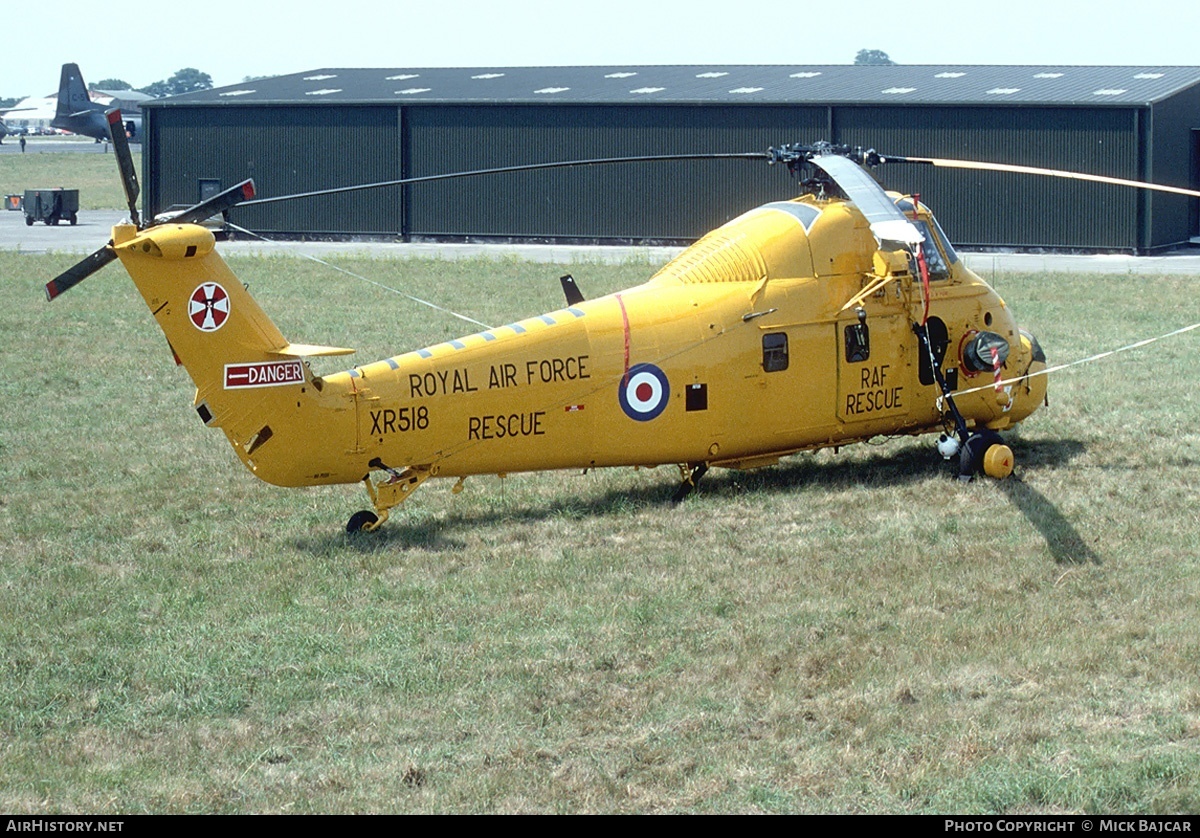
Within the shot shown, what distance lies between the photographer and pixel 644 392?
42.0ft

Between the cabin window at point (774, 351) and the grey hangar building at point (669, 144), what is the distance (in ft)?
91.2

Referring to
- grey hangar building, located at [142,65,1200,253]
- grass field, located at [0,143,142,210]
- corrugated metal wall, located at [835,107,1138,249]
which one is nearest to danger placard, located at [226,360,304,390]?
grey hangar building, located at [142,65,1200,253]

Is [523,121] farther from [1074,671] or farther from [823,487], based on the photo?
[1074,671]

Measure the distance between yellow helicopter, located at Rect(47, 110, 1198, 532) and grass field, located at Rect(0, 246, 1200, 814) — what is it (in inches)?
25.8

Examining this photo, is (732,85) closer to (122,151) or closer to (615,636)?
(122,151)

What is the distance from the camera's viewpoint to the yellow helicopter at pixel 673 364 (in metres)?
11.6

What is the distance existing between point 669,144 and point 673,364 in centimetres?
3173

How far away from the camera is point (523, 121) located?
45.4 m

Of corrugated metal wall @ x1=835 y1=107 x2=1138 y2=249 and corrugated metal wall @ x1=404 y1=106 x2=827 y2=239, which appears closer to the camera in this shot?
corrugated metal wall @ x1=835 y1=107 x2=1138 y2=249

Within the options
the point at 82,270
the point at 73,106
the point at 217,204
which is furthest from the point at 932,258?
the point at 73,106

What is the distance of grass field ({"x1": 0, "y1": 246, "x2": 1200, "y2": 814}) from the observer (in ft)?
25.4

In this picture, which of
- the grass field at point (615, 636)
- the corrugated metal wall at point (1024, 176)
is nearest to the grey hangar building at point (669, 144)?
the corrugated metal wall at point (1024, 176)

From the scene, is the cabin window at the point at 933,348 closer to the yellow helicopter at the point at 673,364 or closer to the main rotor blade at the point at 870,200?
the yellow helicopter at the point at 673,364

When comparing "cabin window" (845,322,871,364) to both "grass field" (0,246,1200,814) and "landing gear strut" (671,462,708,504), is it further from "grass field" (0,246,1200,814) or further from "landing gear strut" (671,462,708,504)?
"landing gear strut" (671,462,708,504)
